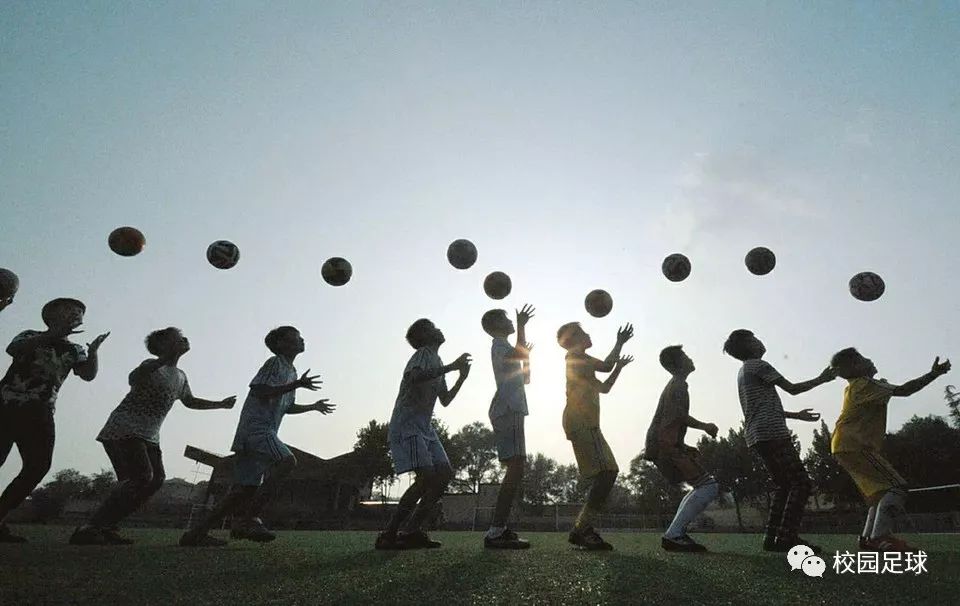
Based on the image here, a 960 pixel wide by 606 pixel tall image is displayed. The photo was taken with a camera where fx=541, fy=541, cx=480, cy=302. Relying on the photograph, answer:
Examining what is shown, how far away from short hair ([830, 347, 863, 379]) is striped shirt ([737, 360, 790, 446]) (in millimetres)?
609

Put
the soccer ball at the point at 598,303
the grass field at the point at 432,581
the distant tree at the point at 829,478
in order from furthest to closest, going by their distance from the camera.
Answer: the distant tree at the point at 829,478
the soccer ball at the point at 598,303
the grass field at the point at 432,581

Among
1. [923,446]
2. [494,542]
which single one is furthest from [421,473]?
[923,446]

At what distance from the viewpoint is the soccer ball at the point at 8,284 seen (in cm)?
605

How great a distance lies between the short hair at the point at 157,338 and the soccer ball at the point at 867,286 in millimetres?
9976

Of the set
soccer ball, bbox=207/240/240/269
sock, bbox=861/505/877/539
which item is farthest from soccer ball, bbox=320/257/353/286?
sock, bbox=861/505/877/539

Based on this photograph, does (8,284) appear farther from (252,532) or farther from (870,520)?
(870,520)

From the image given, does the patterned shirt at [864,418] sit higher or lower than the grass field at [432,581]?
higher

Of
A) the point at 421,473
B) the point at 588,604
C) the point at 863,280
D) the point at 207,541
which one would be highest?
the point at 863,280

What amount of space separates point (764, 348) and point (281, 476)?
583 cm

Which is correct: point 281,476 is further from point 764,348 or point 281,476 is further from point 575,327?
point 764,348

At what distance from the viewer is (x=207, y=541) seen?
541 centimetres

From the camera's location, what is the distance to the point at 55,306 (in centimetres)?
555

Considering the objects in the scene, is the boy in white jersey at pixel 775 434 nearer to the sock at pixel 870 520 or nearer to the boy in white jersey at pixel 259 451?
the sock at pixel 870 520

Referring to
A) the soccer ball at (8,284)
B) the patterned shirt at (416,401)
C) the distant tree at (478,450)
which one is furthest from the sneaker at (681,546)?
the distant tree at (478,450)
